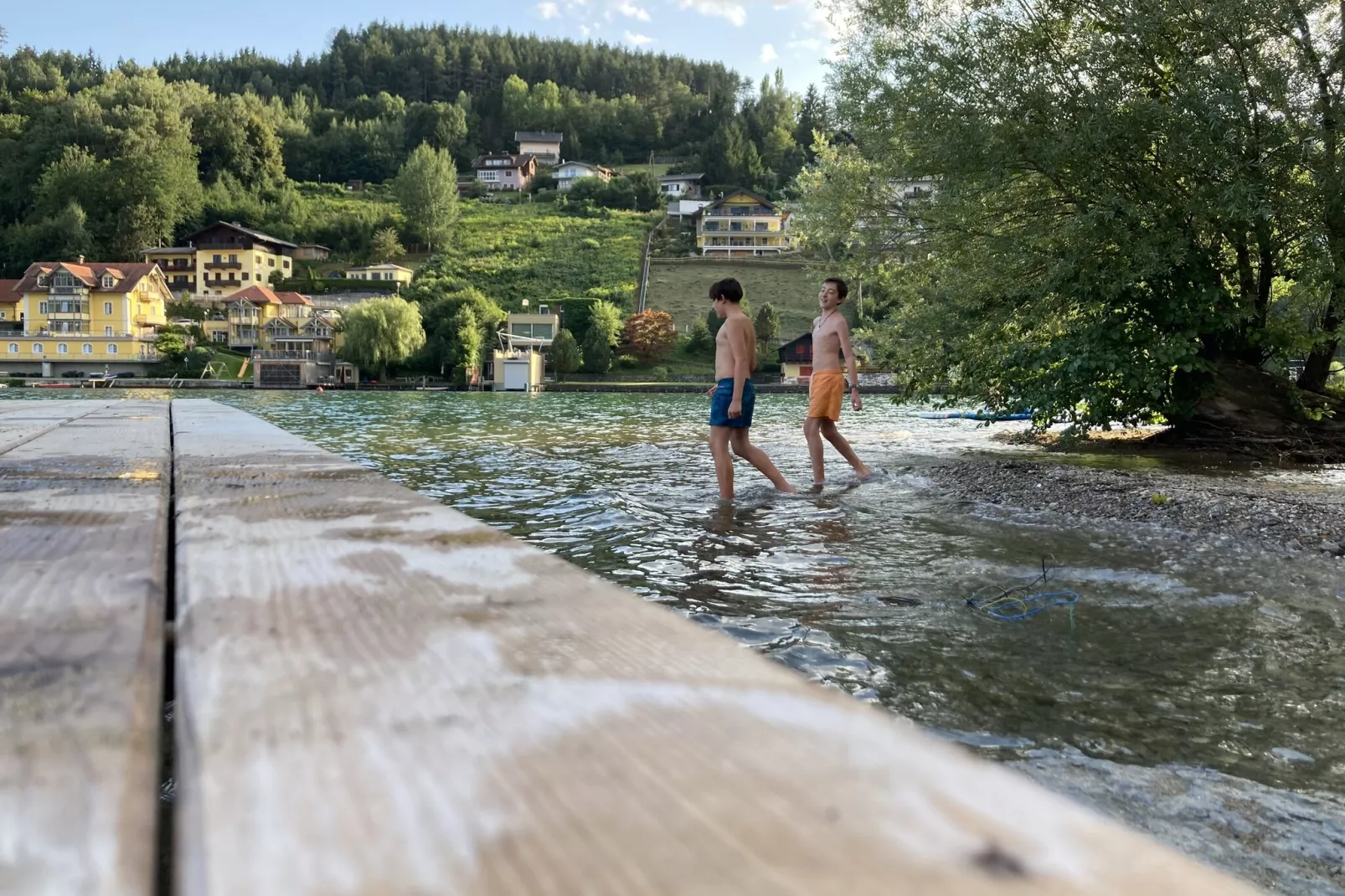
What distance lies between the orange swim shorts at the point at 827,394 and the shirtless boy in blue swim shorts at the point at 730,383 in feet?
4.28

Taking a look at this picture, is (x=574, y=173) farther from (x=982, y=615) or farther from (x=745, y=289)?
(x=982, y=615)

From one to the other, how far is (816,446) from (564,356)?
181 feet

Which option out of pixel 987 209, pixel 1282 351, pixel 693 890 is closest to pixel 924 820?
pixel 693 890

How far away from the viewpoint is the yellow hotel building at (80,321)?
64.9 metres

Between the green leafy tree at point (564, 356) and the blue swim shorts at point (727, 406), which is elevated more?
the green leafy tree at point (564, 356)

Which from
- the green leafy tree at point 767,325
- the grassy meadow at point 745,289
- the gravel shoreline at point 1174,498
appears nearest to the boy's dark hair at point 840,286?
the gravel shoreline at point 1174,498

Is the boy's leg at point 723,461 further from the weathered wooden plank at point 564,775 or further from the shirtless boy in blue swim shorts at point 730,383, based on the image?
the weathered wooden plank at point 564,775

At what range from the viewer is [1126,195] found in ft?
35.7

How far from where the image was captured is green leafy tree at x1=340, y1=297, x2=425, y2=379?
191ft

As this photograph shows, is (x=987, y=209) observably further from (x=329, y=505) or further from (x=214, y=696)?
(x=214, y=696)

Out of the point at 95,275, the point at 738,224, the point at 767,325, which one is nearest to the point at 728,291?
the point at 767,325

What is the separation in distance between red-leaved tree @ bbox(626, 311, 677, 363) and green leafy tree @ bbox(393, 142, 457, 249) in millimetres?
43130

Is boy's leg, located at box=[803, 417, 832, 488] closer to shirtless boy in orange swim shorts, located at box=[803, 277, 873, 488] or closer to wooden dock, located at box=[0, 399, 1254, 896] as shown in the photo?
shirtless boy in orange swim shorts, located at box=[803, 277, 873, 488]

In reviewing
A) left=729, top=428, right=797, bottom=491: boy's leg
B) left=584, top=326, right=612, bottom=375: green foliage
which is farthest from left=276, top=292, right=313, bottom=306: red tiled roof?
left=729, top=428, right=797, bottom=491: boy's leg
